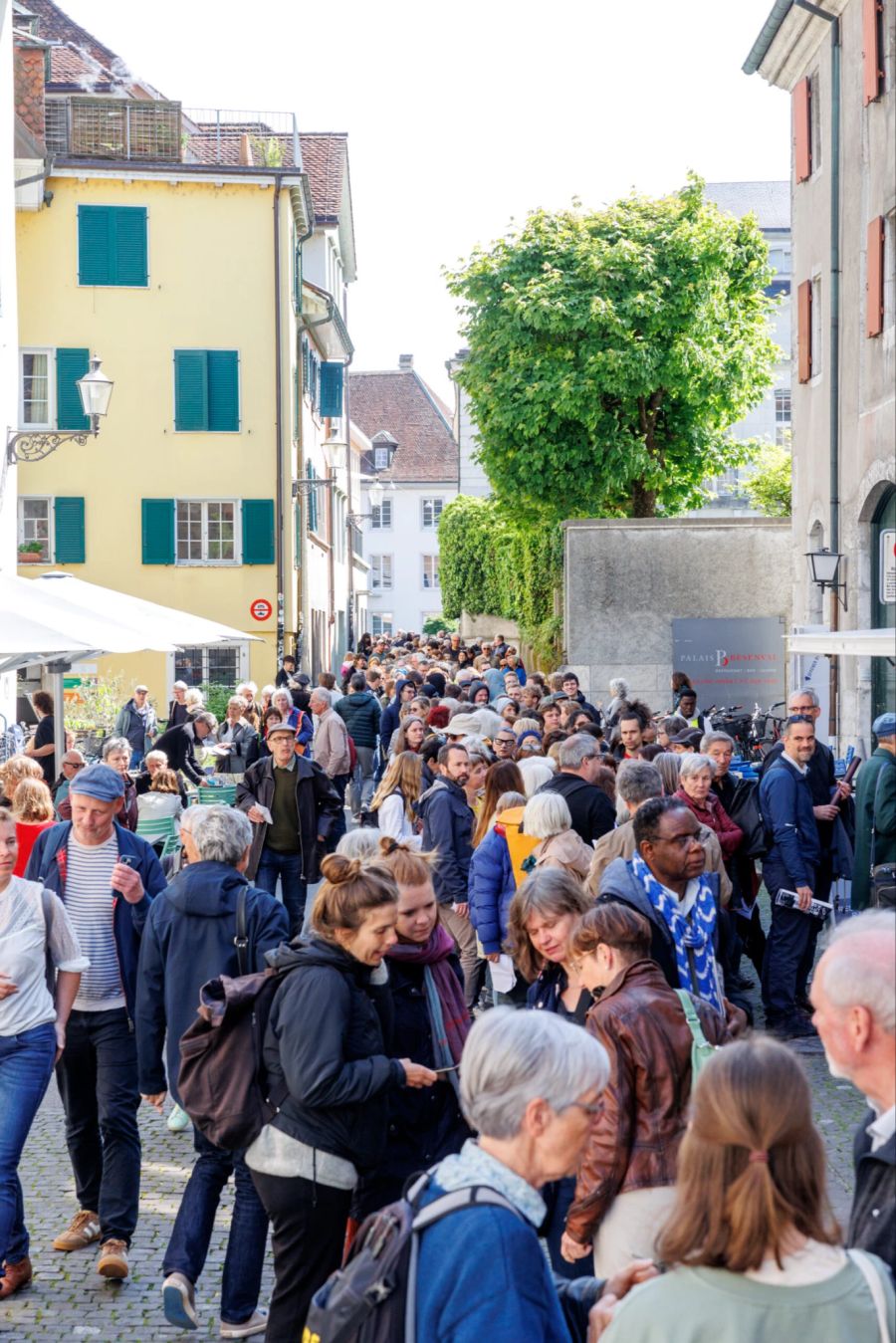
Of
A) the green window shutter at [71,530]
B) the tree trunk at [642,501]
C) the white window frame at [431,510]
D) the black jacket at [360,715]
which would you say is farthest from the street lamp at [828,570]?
the white window frame at [431,510]

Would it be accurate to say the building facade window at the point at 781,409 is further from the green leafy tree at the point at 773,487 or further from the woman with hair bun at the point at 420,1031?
the woman with hair bun at the point at 420,1031

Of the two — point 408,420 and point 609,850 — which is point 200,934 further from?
point 408,420

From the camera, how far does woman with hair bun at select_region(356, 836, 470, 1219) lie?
543 cm

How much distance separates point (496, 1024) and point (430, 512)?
86594 millimetres

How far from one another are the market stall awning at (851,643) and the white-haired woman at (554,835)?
1.50 meters

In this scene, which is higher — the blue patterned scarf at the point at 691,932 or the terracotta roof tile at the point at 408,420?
the terracotta roof tile at the point at 408,420

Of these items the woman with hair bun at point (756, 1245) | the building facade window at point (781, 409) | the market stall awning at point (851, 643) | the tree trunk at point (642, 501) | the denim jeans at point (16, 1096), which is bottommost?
the denim jeans at point (16, 1096)

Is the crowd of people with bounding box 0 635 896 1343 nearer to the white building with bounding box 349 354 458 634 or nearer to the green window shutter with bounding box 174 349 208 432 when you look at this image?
the green window shutter with bounding box 174 349 208 432

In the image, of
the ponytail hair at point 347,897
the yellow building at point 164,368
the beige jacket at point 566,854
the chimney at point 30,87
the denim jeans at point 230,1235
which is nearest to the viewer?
the ponytail hair at point 347,897

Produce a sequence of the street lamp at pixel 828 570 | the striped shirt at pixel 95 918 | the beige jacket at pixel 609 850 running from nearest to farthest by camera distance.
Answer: the striped shirt at pixel 95 918 → the beige jacket at pixel 609 850 → the street lamp at pixel 828 570

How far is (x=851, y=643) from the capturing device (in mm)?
7738

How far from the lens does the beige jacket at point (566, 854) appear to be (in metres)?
7.96

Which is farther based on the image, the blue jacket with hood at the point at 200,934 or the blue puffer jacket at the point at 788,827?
the blue puffer jacket at the point at 788,827

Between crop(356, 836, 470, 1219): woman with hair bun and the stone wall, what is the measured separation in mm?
22326
